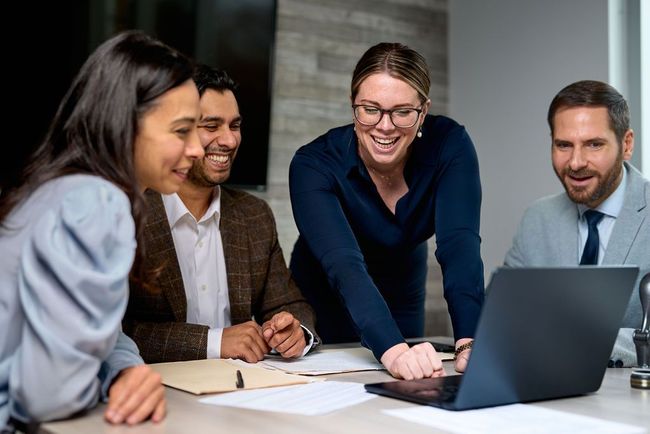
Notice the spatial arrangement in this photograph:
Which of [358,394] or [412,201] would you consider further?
[412,201]

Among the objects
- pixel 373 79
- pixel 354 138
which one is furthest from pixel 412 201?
pixel 373 79

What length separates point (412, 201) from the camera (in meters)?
1.84

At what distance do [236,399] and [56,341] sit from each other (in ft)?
1.00

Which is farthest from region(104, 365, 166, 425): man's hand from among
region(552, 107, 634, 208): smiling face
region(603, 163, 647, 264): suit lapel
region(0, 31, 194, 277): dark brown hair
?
region(552, 107, 634, 208): smiling face

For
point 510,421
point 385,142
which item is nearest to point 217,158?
point 385,142

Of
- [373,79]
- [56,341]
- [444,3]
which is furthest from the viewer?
[444,3]

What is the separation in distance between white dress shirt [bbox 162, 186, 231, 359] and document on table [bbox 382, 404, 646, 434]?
2.96 feet

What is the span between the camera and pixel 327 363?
1.52 metres

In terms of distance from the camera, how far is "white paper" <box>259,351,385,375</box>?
4.67 ft

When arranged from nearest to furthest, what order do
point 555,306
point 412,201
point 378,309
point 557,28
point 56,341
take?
point 56,341
point 555,306
point 378,309
point 412,201
point 557,28

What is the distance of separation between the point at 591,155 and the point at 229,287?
40.2 inches

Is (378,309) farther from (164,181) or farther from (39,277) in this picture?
(39,277)

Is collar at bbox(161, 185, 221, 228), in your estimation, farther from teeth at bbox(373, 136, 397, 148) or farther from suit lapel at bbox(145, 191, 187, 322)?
teeth at bbox(373, 136, 397, 148)

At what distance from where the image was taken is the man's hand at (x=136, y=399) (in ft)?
3.23
